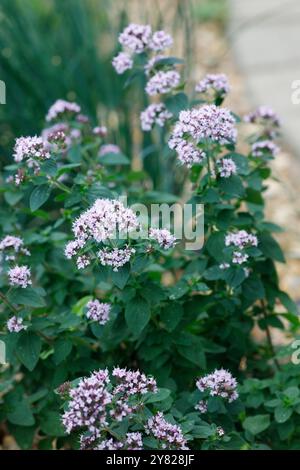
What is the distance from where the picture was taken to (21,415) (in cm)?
191

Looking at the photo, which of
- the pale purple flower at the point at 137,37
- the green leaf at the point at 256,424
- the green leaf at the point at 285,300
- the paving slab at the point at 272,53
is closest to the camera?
the green leaf at the point at 256,424

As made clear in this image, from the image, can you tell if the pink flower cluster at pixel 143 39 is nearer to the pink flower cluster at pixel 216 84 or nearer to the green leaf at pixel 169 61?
the green leaf at pixel 169 61

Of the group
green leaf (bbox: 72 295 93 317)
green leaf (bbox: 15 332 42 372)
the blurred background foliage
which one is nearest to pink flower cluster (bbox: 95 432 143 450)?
green leaf (bbox: 15 332 42 372)

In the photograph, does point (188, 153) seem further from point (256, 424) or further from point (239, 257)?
point (256, 424)

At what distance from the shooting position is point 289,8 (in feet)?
16.4

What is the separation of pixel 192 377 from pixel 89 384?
616 mm

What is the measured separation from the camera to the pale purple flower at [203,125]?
1.73m

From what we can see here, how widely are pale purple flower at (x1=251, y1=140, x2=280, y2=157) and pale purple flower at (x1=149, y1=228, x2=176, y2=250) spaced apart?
621mm

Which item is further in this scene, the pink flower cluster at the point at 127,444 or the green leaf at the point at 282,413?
the green leaf at the point at 282,413

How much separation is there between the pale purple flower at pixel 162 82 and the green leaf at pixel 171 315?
0.56 meters

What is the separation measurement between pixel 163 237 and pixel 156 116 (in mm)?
573

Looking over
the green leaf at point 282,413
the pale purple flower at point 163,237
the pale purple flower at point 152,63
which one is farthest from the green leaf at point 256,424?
the pale purple flower at point 152,63

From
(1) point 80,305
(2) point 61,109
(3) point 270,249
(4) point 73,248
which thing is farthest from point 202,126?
(2) point 61,109

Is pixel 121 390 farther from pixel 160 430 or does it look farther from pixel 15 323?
pixel 15 323
